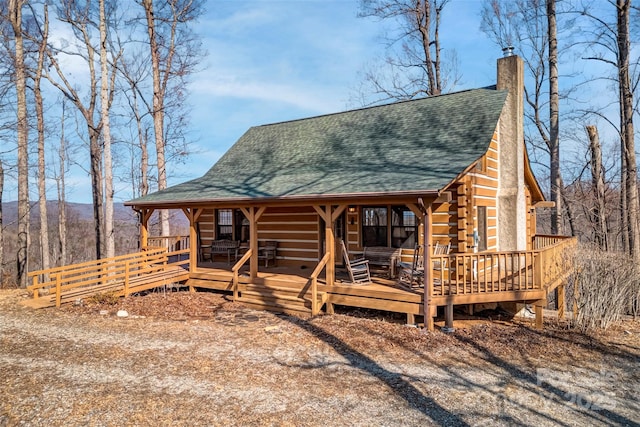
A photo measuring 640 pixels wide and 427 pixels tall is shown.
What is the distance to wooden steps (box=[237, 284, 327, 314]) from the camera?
10047 millimetres

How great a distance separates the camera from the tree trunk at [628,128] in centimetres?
1448

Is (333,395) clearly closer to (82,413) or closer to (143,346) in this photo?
(82,413)

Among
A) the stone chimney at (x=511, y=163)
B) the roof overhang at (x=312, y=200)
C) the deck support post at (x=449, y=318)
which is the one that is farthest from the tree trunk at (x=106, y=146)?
the stone chimney at (x=511, y=163)

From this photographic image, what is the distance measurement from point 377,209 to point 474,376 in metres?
5.98

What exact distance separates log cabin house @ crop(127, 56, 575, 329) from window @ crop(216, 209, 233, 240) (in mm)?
→ 48

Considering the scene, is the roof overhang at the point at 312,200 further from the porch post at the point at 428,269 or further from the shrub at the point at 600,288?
the shrub at the point at 600,288

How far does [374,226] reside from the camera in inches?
465

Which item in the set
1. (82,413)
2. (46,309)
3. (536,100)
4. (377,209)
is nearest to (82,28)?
(46,309)

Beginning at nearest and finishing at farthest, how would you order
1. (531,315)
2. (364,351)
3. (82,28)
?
(364,351)
(531,315)
(82,28)

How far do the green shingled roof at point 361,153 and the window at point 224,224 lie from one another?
120 cm

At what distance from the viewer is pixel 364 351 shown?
7539 millimetres

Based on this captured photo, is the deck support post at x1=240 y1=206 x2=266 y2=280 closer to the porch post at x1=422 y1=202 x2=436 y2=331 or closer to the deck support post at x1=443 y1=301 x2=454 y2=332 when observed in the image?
the porch post at x1=422 y1=202 x2=436 y2=331

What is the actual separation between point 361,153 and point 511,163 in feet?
14.9

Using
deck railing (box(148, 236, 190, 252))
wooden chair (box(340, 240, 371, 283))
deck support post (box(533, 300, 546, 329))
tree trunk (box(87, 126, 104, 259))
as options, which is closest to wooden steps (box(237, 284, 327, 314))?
wooden chair (box(340, 240, 371, 283))
